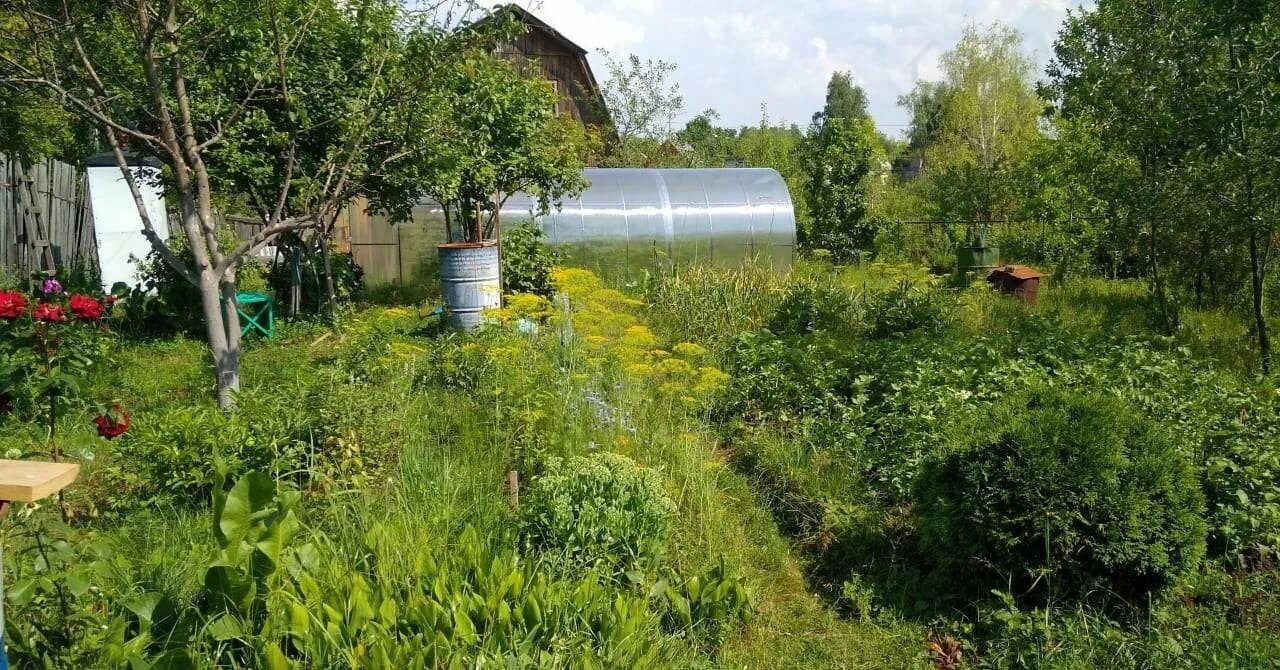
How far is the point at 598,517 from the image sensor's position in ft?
12.4

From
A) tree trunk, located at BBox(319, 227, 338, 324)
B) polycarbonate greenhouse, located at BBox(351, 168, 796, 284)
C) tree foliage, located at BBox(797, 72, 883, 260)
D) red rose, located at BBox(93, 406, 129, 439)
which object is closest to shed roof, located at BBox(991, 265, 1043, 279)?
polycarbonate greenhouse, located at BBox(351, 168, 796, 284)

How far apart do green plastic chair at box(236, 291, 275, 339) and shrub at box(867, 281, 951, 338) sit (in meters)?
6.54

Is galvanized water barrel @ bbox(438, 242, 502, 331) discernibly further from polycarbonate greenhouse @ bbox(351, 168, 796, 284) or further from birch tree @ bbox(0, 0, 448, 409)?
polycarbonate greenhouse @ bbox(351, 168, 796, 284)

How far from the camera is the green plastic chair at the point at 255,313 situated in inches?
389

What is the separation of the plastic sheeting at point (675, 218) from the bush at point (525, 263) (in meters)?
2.23

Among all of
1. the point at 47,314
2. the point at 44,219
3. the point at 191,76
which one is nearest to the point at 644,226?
the point at 44,219

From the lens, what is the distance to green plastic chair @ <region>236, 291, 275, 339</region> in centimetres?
988

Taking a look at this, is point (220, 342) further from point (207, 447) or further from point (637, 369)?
point (637, 369)

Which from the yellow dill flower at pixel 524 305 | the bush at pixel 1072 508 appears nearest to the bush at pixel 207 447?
the yellow dill flower at pixel 524 305

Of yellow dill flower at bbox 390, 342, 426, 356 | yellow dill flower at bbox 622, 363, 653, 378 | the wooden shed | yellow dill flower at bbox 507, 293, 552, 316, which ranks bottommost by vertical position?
yellow dill flower at bbox 622, 363, 653, 378

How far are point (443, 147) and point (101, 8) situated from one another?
200 centimetres

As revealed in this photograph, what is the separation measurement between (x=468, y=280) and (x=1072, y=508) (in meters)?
6.35

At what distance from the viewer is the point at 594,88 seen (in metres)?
27.1

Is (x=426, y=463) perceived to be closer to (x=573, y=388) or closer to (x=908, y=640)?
(x=573, y=388)
